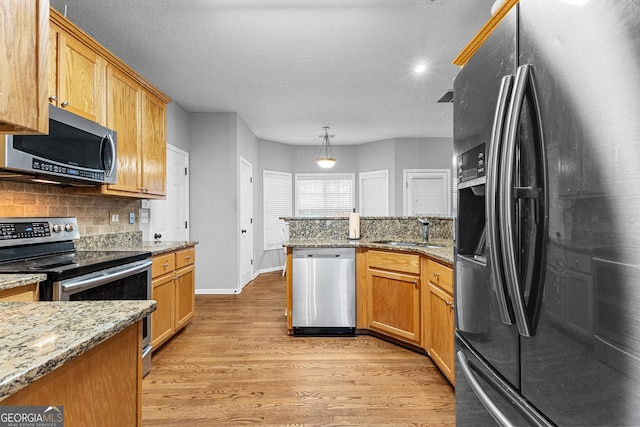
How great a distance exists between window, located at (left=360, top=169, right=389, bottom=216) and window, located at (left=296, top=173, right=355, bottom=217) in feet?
0.85

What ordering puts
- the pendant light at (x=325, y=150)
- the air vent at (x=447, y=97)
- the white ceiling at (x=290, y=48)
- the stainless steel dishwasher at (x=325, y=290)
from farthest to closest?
the pendant light at (x=325, y=150), the air vent at (x=447, y=97), the stainless steel dishwasher at (x=325, y=290), the white ceiling at (x=290, y=48)

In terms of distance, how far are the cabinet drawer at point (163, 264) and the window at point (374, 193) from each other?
474 centimetres

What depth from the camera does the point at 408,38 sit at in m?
2.87

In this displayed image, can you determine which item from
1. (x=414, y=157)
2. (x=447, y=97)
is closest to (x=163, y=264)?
(x=447, y=97)

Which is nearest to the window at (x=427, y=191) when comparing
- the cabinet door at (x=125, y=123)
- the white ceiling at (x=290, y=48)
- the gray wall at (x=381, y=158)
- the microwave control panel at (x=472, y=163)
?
the gray wall at (x=381, y=158)

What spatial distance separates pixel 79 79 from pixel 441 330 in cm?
300

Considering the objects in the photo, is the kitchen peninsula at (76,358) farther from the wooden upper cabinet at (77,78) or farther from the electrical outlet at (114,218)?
the electrical outlet at (114,218)

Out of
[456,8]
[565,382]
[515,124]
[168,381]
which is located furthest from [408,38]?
Result: [168,381]

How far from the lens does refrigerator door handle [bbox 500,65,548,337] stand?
808 mm

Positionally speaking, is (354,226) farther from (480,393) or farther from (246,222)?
(246,222)

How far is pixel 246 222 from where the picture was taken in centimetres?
555

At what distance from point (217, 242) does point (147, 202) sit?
1333 mm

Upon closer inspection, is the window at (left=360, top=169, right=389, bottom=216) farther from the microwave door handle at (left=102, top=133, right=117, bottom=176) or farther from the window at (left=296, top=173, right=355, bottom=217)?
the microwave door handle at (left=102, top=133, right=117, bottom=176)

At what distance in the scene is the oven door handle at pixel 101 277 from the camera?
5.61 ft
